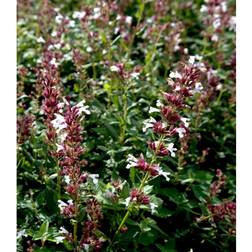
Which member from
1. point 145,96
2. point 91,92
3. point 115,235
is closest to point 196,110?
point 145,96

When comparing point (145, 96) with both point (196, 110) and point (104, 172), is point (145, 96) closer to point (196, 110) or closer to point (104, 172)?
point (196, 110)

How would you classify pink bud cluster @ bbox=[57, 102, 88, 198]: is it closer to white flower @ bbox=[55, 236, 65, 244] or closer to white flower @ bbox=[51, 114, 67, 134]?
white flower @ bbox=[51, 114, 67, 134]

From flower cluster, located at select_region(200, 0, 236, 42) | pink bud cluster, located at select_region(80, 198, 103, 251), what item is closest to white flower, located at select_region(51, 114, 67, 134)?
pink bud cluster, located at select_region(80, 198, 103, 251)

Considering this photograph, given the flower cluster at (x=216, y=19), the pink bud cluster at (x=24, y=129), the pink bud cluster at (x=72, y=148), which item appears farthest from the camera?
the flower cluster at (x=216, y=19)

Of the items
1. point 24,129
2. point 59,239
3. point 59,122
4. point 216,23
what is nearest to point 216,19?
point 216,23

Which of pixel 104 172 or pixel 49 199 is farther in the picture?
pixel 104 172

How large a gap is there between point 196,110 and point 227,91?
0.64m

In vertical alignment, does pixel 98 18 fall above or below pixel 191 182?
above

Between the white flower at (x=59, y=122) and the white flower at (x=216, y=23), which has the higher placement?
the white flower at (x=216, y=23)

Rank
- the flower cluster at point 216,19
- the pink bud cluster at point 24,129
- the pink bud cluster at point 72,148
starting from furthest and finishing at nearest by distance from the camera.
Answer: the flower cluster at point 216,19
the pink bud cluster at point 24,129
the pink bud cluster at point 72,148

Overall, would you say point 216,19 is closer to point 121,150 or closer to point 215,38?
point 215,38

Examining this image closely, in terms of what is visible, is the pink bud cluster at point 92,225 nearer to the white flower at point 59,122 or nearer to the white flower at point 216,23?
the white flower at point 59,122

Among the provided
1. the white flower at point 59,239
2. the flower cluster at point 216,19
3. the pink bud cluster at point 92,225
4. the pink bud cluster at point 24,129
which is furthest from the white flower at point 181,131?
the flower cluster at point 216,19

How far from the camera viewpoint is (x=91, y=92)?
2.74 meters
